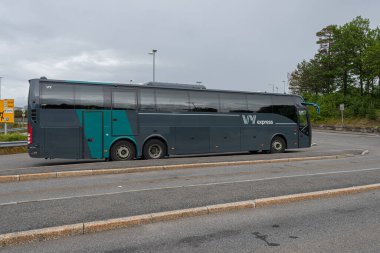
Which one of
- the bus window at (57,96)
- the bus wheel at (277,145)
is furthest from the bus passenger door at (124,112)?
the bus wheel at (277,145)

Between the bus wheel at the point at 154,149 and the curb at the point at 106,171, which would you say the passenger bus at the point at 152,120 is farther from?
the curb at the point at 106,171

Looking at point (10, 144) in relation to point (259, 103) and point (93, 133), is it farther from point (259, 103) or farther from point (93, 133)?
point (259, 103)

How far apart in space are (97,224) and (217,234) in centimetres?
185

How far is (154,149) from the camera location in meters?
15.1

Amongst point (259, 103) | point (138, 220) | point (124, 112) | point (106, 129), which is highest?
point (259, 103)

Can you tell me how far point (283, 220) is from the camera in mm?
5883

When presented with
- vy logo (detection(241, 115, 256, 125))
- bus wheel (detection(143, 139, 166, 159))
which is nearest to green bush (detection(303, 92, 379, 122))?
vy logo (detection(241, 115, 256, 125))

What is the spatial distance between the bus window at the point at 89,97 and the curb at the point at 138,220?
350 inches

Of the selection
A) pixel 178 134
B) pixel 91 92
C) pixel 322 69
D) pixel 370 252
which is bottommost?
pixel 370 252

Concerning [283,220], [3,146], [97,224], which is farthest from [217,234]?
[3,146]

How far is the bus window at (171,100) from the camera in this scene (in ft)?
49.8

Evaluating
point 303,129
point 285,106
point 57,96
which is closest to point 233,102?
point 285,106

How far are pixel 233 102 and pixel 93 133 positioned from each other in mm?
7066

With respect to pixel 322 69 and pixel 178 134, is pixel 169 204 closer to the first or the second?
pixel 178 134
